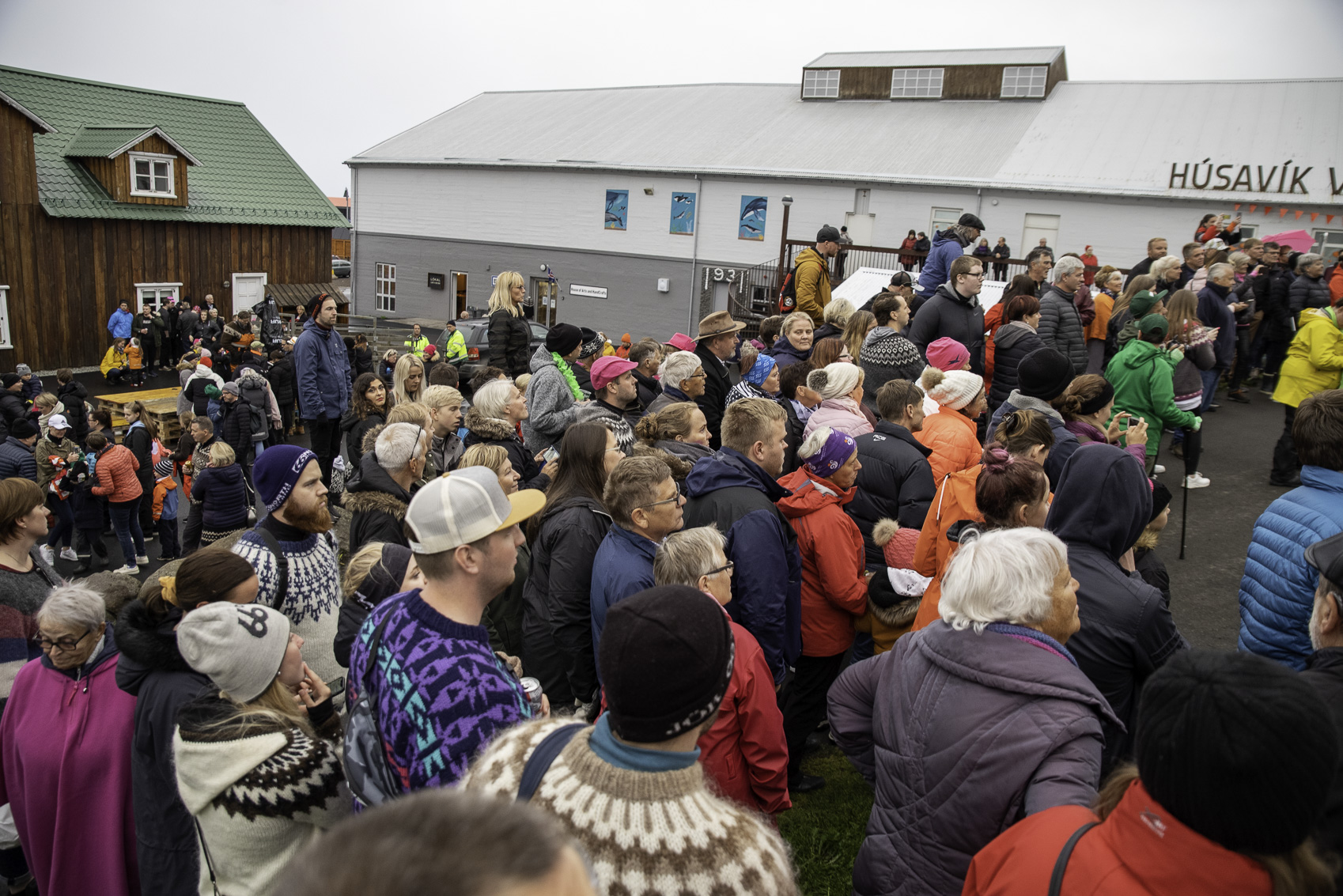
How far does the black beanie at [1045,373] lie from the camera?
5.17 metres

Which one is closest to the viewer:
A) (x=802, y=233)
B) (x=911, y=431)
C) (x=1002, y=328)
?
(x=911, y=431)

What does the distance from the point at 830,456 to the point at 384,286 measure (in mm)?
36773

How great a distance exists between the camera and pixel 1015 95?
27547 millimetres

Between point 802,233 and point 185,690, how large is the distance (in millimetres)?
26194

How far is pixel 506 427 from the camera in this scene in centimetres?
559

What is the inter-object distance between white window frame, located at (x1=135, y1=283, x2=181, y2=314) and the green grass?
89.6ft

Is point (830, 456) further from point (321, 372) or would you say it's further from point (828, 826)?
point (321, 372)

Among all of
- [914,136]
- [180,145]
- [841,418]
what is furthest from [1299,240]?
[180,145]

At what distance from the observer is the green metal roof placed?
2489 centimetres

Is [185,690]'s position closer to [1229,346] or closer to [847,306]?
[847,306]

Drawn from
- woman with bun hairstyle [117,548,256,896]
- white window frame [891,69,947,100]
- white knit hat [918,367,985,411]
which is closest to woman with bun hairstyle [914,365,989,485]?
white knit hat [918,367,985,411]

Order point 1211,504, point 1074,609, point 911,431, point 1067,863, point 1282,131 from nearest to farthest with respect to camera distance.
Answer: point 1067,863, point 1074,609, point 911,431, point 1211,504, point 1282,131

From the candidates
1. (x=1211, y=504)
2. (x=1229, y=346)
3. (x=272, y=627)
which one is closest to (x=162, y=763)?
(x=272, y=627)

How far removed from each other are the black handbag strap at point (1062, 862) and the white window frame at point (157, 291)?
2930 centimetres
